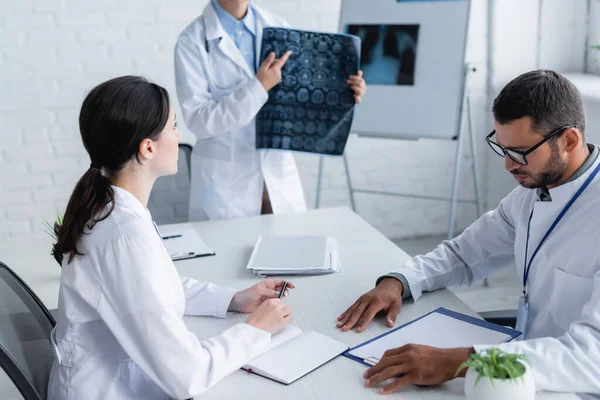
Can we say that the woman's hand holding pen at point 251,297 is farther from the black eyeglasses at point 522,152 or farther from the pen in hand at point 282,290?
the black eyeglasses at point 522,152

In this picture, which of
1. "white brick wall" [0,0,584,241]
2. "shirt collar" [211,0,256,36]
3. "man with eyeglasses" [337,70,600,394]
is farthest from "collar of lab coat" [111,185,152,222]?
"white brick wall" [0,0,584,241]

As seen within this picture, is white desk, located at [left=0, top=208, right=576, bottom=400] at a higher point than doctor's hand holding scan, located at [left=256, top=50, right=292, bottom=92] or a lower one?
lower

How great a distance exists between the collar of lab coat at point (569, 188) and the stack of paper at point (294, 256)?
0.63 metres

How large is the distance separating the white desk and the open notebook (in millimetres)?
17

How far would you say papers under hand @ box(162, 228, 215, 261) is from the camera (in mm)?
2076

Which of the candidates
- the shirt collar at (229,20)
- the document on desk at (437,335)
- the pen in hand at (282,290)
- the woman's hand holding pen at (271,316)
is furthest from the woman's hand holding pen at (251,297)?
the shirt collar at (229,20)

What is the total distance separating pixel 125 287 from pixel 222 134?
4.14ft

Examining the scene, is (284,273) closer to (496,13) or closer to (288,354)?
(288,354)

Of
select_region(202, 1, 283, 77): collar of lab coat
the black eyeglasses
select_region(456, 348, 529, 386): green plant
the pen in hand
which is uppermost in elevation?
select_region(202, 1, 283, 77): collar of lab coat

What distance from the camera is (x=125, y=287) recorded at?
51.9 inches

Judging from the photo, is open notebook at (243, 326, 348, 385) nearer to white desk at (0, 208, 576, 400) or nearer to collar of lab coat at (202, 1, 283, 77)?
white desk at (0, 208, 576, 400)

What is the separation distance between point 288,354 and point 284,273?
18.5 inches

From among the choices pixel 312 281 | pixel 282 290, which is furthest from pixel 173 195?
pixel 282 290

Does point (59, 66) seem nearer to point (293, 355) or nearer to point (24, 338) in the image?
point (24, 338)
